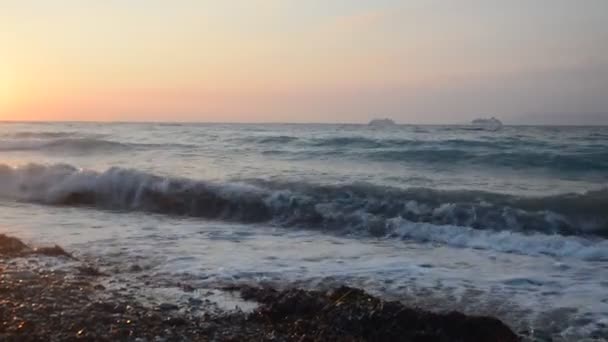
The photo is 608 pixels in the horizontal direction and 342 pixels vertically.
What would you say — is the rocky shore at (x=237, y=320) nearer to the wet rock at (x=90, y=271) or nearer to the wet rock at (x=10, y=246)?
the wet rock at (x=90, y=271)

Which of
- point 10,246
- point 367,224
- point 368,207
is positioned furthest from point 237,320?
point 368,207

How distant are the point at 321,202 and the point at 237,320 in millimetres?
7173

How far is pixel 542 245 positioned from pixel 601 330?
3.87m

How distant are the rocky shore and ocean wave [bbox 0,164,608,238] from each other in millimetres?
4933

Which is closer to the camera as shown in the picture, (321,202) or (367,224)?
(367,224)

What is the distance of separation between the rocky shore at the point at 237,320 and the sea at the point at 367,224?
0.64 metres

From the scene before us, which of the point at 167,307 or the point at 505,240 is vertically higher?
the point at 167,307

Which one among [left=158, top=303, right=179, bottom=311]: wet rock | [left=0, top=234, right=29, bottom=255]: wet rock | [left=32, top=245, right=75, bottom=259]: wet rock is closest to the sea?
[left=32, top=245, right=75, bottom=259]: wet rock

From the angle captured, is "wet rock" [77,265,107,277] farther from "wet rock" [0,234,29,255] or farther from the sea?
"wet rock" [0,234,29,255]

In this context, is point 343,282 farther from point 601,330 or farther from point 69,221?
point 69,221

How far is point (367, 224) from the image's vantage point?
1056 centimetres

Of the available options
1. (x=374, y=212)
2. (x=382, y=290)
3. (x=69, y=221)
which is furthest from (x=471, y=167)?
(x=382, y=290)

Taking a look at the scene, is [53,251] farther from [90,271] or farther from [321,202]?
[321,202]

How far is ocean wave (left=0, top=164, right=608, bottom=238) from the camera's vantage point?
10555mm
